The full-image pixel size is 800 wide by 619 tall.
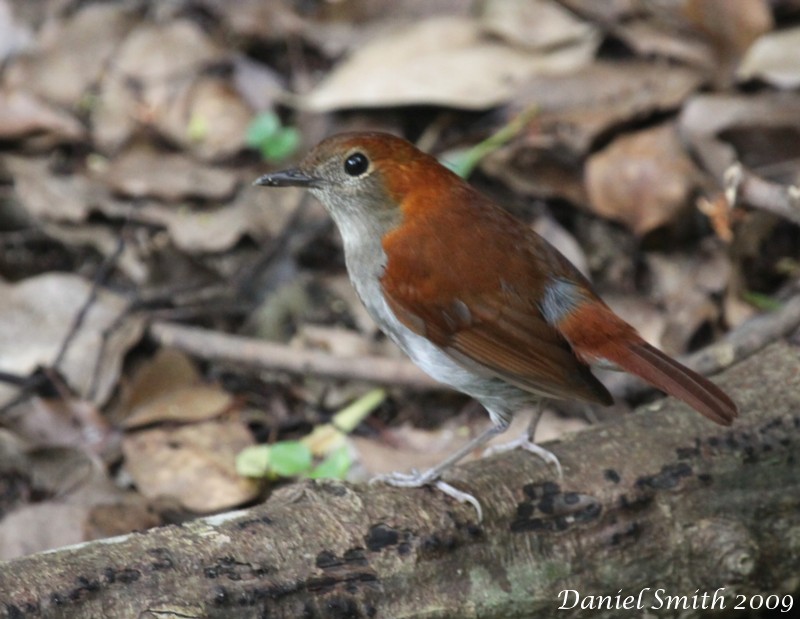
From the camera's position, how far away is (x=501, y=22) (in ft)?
18.3

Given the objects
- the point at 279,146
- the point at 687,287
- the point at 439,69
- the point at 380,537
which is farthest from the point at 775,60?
the point at 380,537

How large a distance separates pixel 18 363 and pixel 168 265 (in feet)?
2.70

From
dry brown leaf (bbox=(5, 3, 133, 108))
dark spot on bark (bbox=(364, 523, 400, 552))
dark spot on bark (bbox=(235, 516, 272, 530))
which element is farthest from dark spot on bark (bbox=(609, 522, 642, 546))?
dry brown leaf (bbox=(5, 3, 133, 108))

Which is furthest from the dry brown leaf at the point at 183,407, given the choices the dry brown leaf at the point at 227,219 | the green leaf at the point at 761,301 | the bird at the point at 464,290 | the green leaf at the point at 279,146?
the green leaf at the point at 761,301

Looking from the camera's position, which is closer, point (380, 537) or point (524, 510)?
point (380, 537)

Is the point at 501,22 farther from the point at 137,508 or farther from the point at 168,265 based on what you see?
the point at 137,508

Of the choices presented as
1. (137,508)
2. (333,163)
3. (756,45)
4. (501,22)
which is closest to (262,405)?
(137,508)

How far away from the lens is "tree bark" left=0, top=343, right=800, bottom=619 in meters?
2.61

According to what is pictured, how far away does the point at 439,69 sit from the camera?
17.8 feet

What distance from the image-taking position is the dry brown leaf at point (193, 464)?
153 inches

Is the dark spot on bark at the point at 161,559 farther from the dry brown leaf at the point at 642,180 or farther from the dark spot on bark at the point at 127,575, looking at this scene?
the dry brown leaf at the point at 642,180

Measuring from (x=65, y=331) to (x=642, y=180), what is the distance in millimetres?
2431

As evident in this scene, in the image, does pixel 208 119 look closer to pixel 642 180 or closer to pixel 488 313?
pixel 642 180

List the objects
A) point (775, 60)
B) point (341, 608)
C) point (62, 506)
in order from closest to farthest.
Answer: point (341, 608)
point (62, 506)
point (775, 60)
